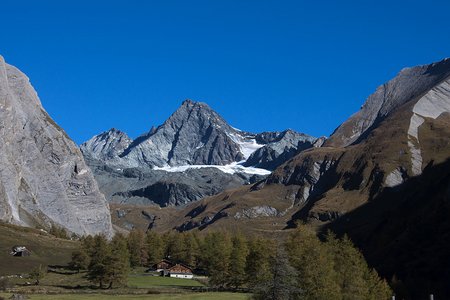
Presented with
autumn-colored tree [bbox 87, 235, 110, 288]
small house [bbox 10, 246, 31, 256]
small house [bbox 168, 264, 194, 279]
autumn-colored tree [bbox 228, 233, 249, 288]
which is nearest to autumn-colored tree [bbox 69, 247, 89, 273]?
small house [bbox 10, 246, 31, 256]

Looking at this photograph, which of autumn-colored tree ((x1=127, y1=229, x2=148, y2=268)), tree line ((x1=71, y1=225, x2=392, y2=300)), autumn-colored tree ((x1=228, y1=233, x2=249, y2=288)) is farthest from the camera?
autumn-colored tree ((x1=127, y1=229, x2=148, y2=268))

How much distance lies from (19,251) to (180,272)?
43004mm

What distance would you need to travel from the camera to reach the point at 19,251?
515 ft

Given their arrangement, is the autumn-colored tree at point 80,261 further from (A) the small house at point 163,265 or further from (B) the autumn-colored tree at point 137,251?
(B) the autumn-colored tree at point 137,251

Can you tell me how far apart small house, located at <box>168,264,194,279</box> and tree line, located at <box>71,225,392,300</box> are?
11.6 metres

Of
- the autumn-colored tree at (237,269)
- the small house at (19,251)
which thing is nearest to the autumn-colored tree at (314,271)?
the autumn-colored tree at (237,269)

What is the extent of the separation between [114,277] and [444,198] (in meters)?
98.0

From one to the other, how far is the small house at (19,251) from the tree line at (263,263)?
1537 centimetres

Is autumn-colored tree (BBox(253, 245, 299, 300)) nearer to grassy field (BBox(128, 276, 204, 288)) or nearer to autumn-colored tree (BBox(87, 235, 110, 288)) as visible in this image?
autumn-colored tree (BBox(87, 235, 110, 288))

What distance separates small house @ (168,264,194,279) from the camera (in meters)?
154

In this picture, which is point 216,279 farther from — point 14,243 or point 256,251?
point 14,243

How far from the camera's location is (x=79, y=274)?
14338 cm

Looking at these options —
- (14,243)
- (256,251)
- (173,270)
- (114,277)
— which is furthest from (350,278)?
(14,243)

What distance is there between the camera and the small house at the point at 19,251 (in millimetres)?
Result: 155887
